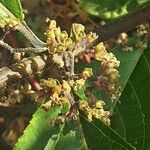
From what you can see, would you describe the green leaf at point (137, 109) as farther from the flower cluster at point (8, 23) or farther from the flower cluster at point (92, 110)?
the flower cluster at point (8, 23)

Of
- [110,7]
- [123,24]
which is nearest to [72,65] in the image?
[123,24]

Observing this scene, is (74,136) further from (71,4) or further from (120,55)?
(71,4)

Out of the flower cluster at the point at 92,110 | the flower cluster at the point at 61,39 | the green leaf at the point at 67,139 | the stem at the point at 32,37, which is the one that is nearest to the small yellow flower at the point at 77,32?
the flower cluster at the point at 61,39

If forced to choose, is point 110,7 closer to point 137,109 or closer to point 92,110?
point 137,109

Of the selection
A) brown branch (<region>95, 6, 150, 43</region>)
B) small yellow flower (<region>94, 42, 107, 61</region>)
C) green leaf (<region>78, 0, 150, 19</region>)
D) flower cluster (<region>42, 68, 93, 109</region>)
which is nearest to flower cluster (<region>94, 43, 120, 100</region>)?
small yellow flower (<region>94, 42, 107, 61</region>)

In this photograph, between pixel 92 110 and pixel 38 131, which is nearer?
pixel 92 110
